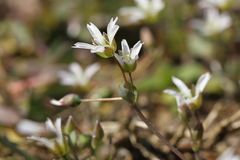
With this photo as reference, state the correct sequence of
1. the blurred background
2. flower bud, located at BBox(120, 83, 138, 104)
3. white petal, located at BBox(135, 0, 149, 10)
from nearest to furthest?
flower bud, located at BBox(120, 83, 138, 104) → the blurred background → white petal, located at BBox(135, 0, 149, 10)

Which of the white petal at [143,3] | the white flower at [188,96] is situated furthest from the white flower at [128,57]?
the white petal at [143,3]

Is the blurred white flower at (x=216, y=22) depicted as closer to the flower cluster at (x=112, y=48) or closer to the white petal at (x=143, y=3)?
the white petal at (x=143, y=3)

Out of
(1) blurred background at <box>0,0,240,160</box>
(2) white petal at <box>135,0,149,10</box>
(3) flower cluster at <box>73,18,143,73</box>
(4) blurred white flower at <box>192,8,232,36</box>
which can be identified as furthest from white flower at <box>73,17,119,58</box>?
(4) blurred white flower at <box>192,8,232,36</box>

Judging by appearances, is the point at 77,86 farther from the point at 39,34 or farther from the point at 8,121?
the point at 39,34

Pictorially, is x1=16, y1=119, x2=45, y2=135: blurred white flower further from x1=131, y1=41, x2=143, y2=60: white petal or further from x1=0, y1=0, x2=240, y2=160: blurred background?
x1=131, y1=41, x2=143, y2=60: white petal

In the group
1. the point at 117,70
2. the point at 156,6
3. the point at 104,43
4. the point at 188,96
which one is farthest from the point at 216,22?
the point at 104,43

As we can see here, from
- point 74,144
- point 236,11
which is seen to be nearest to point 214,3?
point 236,11
